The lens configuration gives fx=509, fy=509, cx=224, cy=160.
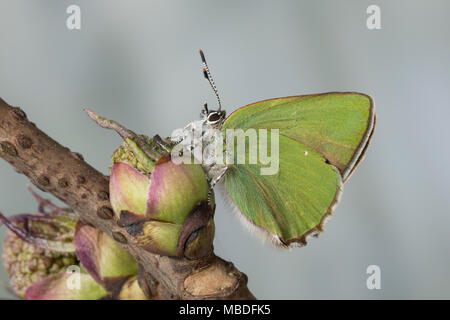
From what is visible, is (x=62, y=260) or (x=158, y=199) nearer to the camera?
(x=158, y=199)

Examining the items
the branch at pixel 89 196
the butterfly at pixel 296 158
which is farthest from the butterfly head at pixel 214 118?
the branch at pixel 89 196

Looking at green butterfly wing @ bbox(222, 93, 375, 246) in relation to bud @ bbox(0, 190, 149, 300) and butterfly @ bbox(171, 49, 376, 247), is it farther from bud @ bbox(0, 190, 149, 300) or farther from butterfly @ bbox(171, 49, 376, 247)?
bud @ bbox(0, 190, 149, 300)

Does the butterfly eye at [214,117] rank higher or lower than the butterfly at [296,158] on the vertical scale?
higher

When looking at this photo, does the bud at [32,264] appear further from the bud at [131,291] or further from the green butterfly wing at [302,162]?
the green butterfly wing at [302,162]

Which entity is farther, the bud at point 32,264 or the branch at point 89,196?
the bud at point 32,264

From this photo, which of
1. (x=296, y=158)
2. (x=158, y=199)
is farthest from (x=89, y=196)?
(x=296, y=158)

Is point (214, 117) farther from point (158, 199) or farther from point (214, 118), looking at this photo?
point (158, 199)

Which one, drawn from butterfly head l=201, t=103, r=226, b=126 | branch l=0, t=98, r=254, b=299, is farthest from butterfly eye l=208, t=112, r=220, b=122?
branch l=0, t=98, r=254, b=299
